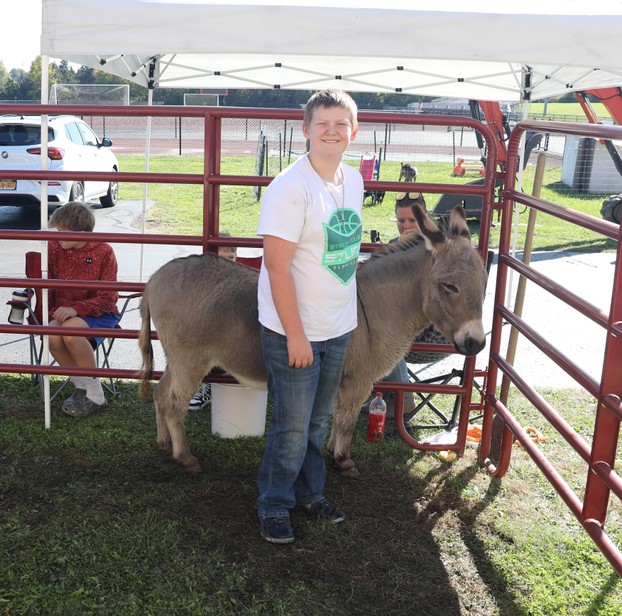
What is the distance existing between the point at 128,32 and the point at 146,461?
269cm

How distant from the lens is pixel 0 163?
14023 millimetres

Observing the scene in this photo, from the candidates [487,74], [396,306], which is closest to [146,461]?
[396,306]

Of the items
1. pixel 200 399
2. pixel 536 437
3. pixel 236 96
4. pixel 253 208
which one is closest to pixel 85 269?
pixel 200 399

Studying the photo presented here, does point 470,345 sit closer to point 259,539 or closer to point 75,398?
point 259,539

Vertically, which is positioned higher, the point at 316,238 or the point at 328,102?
the point at 328,102

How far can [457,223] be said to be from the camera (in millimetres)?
4113

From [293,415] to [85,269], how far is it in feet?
8.52

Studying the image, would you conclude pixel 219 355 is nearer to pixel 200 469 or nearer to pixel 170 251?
pixel 200 469

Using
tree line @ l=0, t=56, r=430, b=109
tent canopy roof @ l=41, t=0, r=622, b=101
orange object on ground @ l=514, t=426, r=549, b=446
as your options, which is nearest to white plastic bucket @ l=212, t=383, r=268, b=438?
orange object on ground @ l=514, t=426, r=549, b=446

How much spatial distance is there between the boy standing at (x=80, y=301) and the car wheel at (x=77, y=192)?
31.4 feet

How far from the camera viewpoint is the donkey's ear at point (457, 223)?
4.09 m

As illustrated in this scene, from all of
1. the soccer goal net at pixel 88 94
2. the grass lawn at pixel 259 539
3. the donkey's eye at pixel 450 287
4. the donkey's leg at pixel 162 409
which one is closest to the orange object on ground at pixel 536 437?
the grass lawn at pixel 259 539

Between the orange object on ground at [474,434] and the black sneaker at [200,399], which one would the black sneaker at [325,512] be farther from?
the black sneaker at [200,399]

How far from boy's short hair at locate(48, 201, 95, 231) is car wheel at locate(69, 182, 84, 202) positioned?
9.60 m
